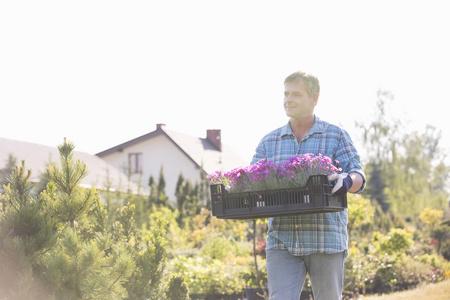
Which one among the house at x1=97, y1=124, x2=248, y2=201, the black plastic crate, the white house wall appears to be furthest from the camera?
the white house wall

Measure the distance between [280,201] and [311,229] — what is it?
31 centimetres

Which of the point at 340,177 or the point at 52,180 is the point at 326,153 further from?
the point at 52,180

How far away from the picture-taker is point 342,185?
2.98m

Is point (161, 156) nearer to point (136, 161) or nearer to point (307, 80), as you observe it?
point (136, 161)

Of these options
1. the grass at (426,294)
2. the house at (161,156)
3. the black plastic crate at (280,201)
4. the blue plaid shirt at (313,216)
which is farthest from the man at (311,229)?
the house at (161,156)

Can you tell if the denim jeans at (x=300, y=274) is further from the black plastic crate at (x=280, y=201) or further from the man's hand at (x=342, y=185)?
the man's hand at (x=342, y=185)

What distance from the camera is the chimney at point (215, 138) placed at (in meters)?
31.8

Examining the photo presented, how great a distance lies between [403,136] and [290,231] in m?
30.5

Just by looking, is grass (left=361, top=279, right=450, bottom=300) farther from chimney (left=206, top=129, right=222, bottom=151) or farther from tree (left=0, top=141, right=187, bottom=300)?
chimney (left=206, top=129, right=222, bottom=151)

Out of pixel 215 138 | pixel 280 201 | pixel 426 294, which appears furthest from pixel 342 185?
pixel 215 138

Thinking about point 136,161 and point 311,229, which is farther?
point 136,161

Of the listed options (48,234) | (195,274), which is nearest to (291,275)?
(48,234)

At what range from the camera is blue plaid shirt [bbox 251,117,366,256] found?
10.5ft

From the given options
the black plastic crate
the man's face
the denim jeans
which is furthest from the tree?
the man's face
